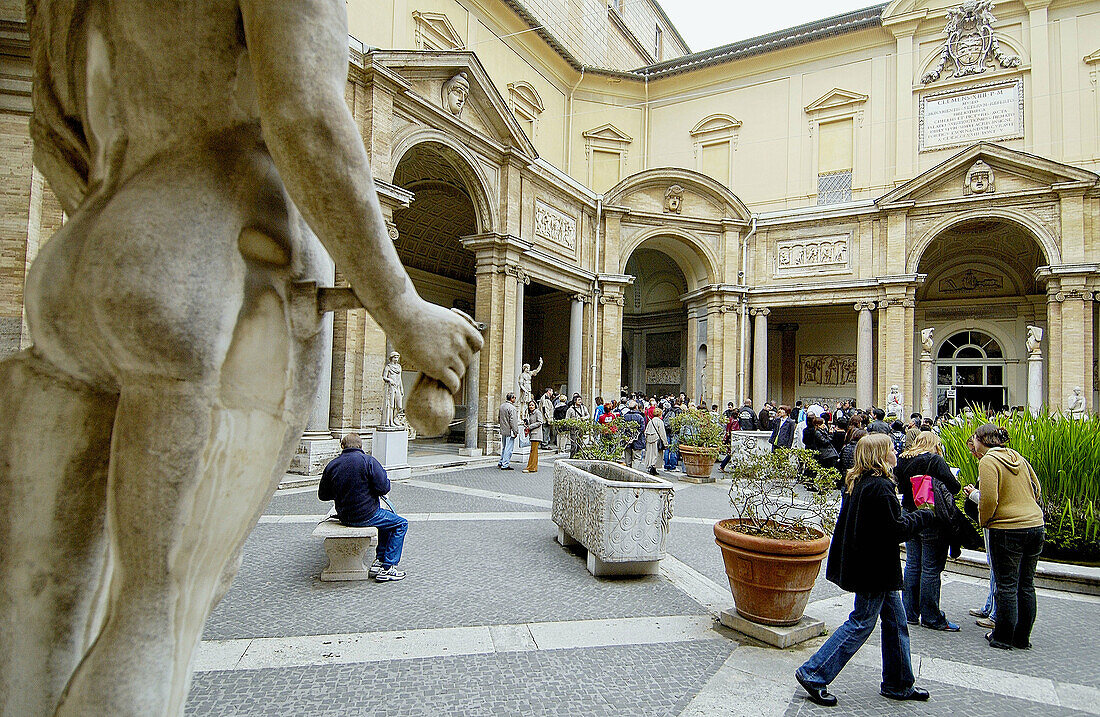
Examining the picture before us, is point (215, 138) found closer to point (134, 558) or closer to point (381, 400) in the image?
point (134, 558)

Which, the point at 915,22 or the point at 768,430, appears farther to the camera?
the point at 915,22

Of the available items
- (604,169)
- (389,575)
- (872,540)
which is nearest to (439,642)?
(389,575)

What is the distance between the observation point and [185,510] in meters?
1.11

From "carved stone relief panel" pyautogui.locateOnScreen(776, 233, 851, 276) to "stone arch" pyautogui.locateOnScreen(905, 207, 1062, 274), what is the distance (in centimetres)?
211

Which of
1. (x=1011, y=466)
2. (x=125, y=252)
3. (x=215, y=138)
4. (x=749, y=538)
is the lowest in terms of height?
(x=749, y=538)

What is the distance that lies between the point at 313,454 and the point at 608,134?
876 inches

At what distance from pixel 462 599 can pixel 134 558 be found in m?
3.91

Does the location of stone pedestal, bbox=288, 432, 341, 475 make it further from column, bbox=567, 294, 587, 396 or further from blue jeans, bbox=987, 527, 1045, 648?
column, bbox=567, 294, 587, 396

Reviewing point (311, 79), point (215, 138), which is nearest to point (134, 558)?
point (215, 138)

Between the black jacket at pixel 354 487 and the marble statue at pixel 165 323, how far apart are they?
4.11m

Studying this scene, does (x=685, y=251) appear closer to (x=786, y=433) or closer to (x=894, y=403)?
(x=894, y=403)

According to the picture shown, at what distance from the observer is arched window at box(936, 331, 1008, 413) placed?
24031 mm

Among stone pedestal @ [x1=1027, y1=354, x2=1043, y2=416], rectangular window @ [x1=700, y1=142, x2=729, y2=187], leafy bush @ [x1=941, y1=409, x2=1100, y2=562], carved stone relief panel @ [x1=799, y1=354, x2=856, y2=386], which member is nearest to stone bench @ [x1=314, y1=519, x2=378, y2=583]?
leafy bush @ [x1=941, y1=409, x2=1100, y2=562]

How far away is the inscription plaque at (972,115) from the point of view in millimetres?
22547
